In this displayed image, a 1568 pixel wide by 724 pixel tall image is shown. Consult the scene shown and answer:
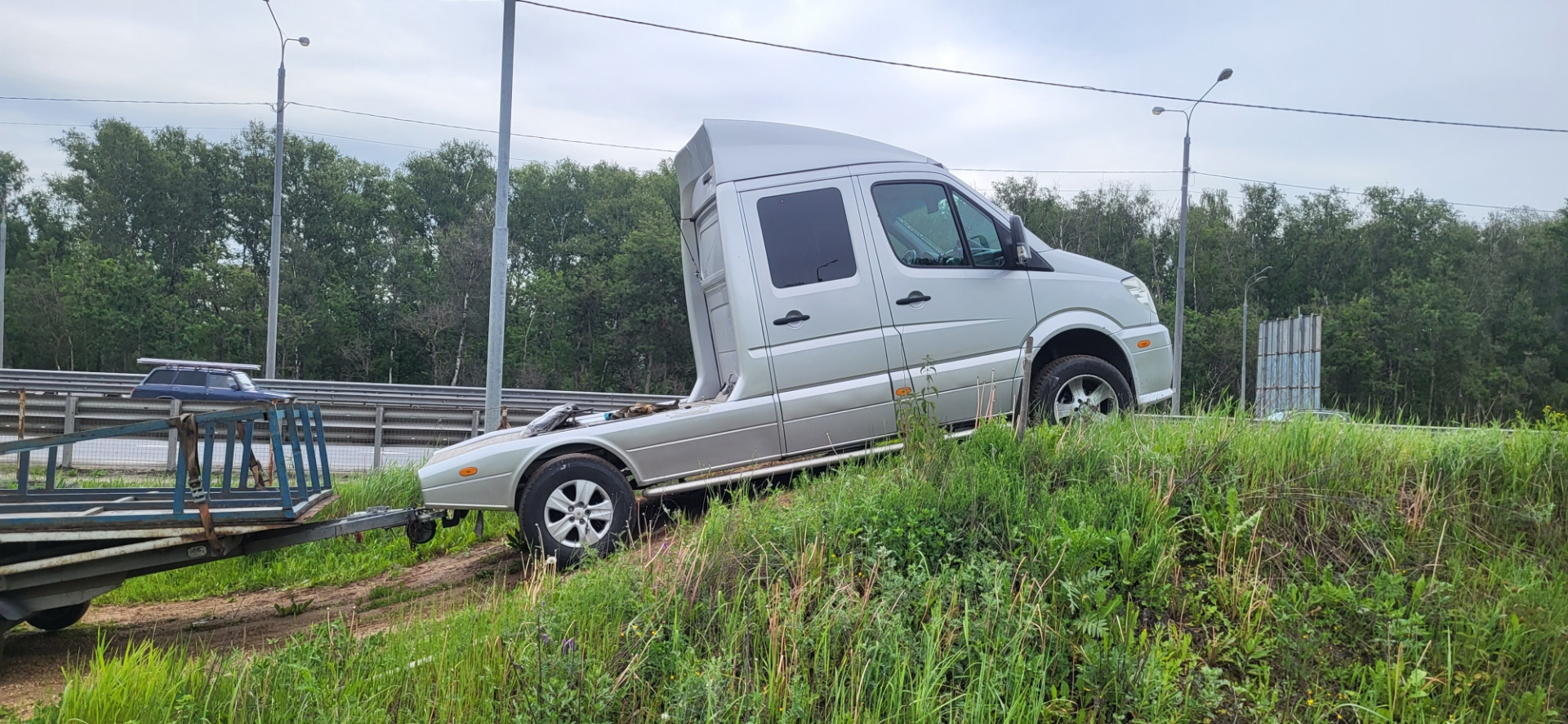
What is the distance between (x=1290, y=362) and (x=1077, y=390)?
25.4 feet

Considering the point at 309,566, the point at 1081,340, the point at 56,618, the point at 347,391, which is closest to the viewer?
the point at 56,618

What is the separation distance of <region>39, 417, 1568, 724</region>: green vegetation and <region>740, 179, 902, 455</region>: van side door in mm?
1171

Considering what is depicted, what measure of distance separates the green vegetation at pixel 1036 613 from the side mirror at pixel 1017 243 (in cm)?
187

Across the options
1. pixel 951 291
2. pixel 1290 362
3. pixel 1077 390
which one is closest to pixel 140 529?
pixel 951 291

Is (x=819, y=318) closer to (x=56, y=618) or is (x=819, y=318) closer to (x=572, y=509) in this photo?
(x=572, y=509)

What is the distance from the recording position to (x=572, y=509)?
19.6 ft

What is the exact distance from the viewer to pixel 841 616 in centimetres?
382

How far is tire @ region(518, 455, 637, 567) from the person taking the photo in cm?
593

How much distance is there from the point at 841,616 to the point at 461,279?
47978 millimetres

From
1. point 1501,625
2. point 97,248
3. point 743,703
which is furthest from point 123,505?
point 97,248

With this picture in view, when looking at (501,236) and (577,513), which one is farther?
(501,236)

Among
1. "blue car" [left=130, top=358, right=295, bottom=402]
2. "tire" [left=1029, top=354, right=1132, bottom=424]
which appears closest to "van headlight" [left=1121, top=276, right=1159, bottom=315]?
"tire" [left=1029, top=354, right=1132, bottom=424]

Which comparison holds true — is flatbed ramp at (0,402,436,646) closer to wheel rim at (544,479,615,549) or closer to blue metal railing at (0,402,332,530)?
blue metal railing at (0,402,332,530)

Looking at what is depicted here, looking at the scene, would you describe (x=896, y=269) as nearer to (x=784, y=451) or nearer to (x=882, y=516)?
(x=784, y=451)
